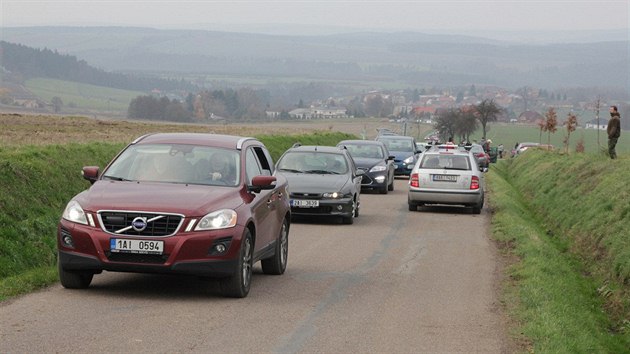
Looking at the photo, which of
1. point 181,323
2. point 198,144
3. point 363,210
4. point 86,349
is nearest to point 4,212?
point 198,144

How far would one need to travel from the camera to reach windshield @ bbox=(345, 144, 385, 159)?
112ft

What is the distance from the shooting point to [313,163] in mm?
24219

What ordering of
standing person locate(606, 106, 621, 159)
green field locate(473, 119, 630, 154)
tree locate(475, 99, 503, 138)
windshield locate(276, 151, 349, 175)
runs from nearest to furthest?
1. windshield locate(276, 151, 349, 175)
2. standing person locate(606, 106, 621, 159)
3. tree locate(475, 99, 503, 138)
4. green field locate(473, 119, 630, 154)

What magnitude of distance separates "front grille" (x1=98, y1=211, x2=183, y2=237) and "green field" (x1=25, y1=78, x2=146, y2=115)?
117 m

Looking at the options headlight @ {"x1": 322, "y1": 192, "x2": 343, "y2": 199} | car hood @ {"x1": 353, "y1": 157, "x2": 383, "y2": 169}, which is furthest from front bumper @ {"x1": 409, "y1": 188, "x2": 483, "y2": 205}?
car hood @ {"x1": 353, "y1": 157, "x2": 383, "y2": 169}

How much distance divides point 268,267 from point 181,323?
4046 millimetres

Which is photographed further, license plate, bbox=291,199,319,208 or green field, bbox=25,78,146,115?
green field, bbox=25,78,146,115

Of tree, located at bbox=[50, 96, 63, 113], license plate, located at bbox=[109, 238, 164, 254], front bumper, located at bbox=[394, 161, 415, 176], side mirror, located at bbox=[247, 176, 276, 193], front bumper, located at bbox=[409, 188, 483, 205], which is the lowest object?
tree, located at bbox=[50, 96, 63, 113]

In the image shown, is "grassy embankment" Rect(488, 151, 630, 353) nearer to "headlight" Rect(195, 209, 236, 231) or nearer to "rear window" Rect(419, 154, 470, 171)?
"rear window" Rect(419, 154, 470, 171)

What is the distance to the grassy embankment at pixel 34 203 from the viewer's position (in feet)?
43.1

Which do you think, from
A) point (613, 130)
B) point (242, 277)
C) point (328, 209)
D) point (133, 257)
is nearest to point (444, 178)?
point (328, 209)

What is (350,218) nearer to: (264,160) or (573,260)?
(573,260)

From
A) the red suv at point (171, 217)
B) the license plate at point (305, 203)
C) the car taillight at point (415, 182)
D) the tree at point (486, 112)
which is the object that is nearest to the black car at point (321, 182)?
the license plate at point (305, 203)

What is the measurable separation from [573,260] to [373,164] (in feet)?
45.0
